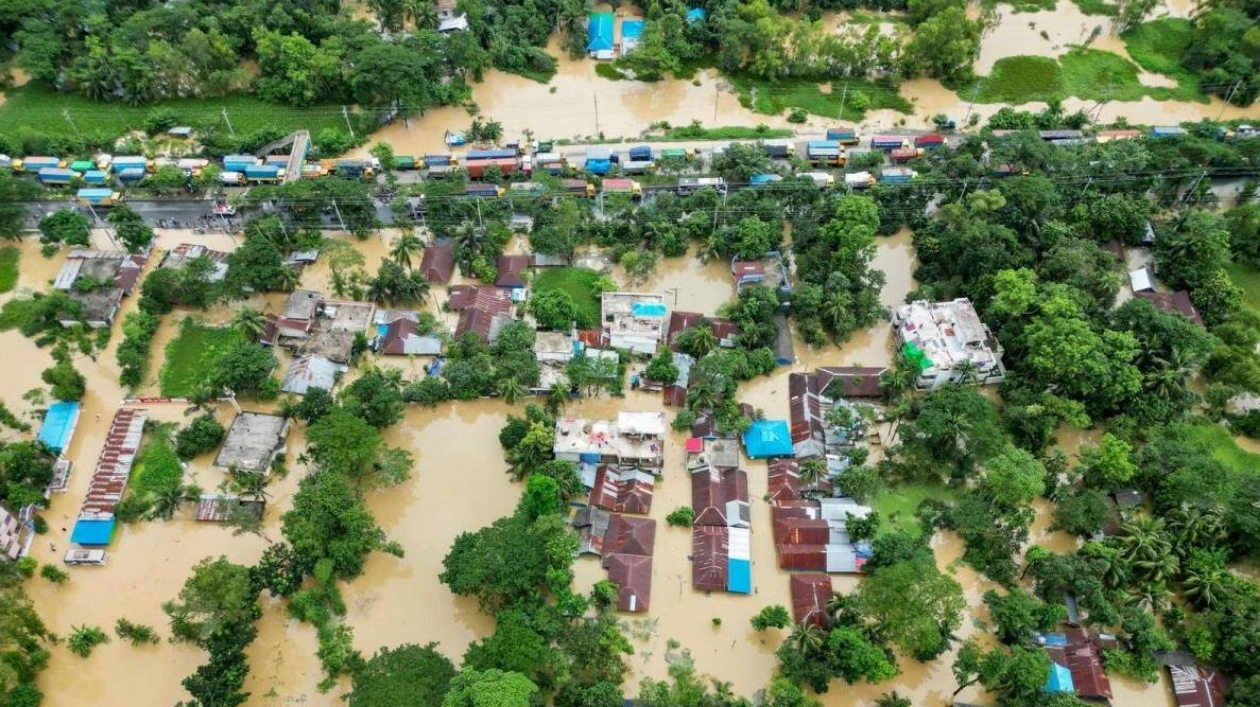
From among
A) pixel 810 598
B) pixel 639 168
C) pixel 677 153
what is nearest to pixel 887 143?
pixel 677 153

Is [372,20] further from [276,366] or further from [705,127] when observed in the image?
[276,366]

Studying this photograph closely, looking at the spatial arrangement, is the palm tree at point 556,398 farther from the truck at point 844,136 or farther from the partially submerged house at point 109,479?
the truck at point 844,136

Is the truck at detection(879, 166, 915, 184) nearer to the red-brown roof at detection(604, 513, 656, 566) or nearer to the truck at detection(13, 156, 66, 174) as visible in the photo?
the red-brown roof at detection(604, 513, 656, 566)

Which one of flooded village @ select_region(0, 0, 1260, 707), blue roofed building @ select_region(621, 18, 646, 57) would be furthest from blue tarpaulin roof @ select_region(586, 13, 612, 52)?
flooded village @ select_region(0, 0, 1260, 707)

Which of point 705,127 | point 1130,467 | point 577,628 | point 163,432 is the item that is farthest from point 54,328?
point 1130,467

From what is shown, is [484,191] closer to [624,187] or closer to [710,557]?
[624,187]

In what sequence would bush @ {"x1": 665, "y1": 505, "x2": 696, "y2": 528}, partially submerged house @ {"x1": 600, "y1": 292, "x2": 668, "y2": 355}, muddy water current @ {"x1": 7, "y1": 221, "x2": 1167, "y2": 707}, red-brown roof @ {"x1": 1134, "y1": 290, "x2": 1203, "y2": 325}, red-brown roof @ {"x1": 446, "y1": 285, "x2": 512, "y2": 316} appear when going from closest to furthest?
muddy water current @ {"x1": 7, "y1": 221, "x2": 1167, "y2": 707}
bush @ {"x1": 665, "y1": 505, "x2": 696, "y2": 528}
partially submerged house @ {"x1": 600, "y1": 292, "x2": 668, "y2": 355}
red-brown roof @ {"x1": 1134, "y1": 290, "x2": 1203, "y2": 325}
red-brown roof @ {"x1": 446, "y1": 285, "x2": 512, "y2": 316}
